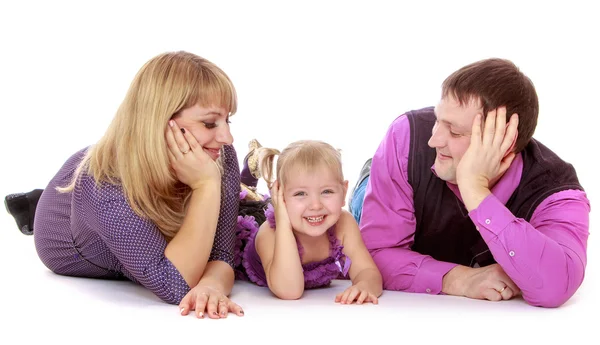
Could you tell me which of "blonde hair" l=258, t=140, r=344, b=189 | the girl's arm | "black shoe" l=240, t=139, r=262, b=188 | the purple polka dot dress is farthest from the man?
"black shoe" l=240, t=139, r=262, b=188

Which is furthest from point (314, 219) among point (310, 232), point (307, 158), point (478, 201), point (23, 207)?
point (23, 207)

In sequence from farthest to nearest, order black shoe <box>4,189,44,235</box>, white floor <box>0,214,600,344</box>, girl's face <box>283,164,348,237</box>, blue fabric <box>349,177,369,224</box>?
black shoe <box>4,189,44,235</box>, blue fabric <box>349,177,369,224</box>, girl's face <box>283,164,348,237</box>, white floor <box>0,214,600,344</box>

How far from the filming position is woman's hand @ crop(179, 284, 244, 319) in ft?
8.95

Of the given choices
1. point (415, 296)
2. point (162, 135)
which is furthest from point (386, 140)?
point (162, 135)

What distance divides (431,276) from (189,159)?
97 centimetres

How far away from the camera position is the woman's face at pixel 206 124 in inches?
115

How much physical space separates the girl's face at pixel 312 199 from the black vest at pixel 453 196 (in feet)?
1.14

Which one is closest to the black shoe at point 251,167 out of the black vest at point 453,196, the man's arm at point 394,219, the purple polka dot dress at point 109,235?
the purple polka dot dress at point 109,235

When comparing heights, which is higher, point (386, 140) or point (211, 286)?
point (386, 140)

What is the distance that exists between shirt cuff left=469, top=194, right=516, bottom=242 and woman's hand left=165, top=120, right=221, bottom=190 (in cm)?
88

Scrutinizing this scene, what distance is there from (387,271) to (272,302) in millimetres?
483

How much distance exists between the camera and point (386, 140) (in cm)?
330

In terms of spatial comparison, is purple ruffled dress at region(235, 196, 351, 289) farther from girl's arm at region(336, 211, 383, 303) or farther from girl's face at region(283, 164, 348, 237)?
girl's face at region(283, 164, 348, 237)

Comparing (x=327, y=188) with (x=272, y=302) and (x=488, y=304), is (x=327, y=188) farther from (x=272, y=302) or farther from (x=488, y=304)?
(x=488, y=304)
